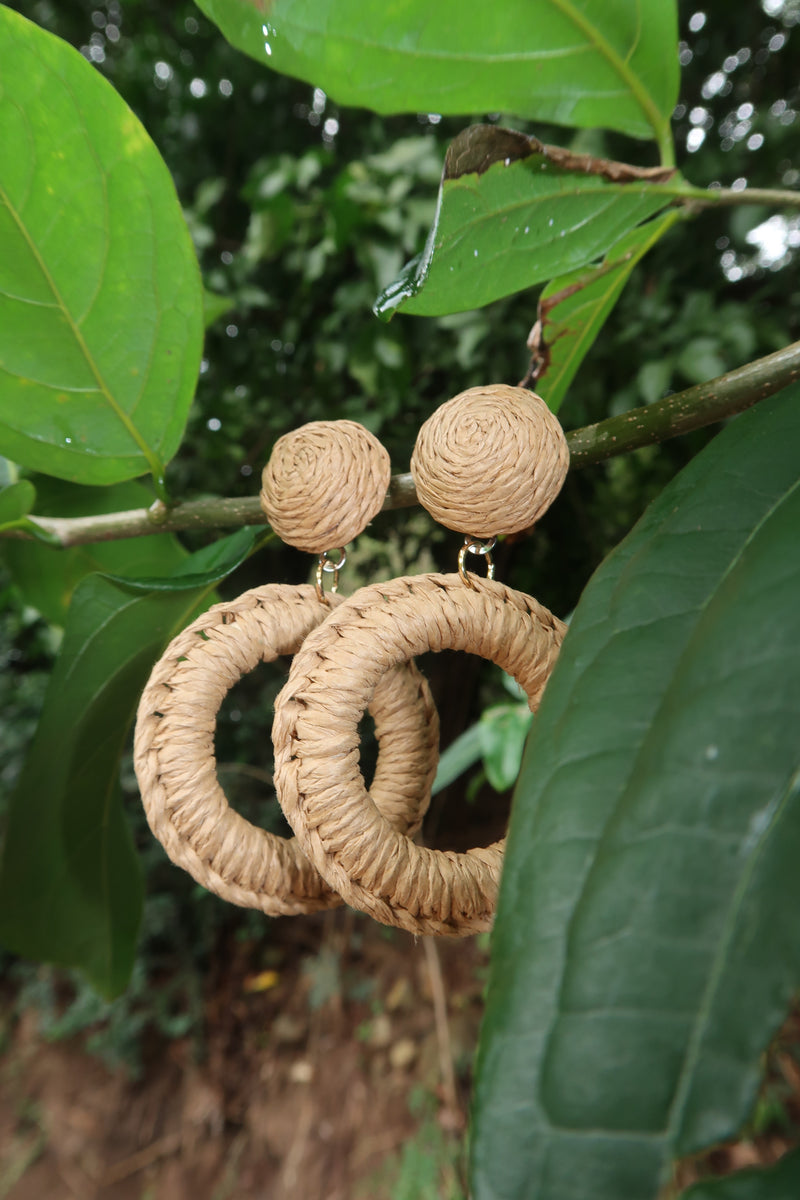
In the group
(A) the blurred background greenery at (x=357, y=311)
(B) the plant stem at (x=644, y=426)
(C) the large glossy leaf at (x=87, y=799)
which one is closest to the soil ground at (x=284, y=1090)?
(A) the blurred background greenery at (x=357, y=311)

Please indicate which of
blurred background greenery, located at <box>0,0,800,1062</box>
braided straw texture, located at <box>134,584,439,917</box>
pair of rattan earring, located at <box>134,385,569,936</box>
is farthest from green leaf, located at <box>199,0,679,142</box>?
blurred background greenery, located at <box>0,0,800,1062</box>

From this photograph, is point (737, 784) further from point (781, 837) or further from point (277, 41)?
point (277, 41)

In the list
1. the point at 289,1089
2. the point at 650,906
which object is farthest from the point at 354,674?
the point at 289,1089

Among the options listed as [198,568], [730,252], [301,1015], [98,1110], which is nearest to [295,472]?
[198,568]

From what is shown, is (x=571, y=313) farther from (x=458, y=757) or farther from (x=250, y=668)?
(x=458, y=757)

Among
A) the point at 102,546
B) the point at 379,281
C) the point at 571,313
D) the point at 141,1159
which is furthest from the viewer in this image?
the point at 141,1159

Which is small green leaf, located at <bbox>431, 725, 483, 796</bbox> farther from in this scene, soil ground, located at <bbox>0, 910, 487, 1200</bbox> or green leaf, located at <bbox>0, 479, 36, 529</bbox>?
soil ground, located at <bbox>0, 910, 487, 1200</bbox>
